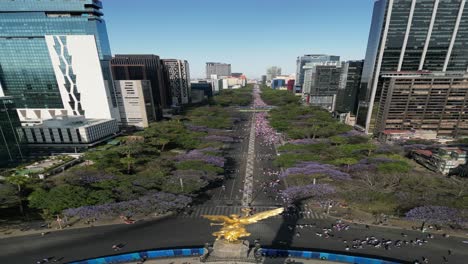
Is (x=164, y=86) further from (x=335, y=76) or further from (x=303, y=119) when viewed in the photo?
(x=335, y=76)

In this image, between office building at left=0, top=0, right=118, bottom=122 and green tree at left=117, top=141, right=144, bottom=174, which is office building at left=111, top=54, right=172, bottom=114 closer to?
office building at left=0, top=0, right=118, bottom=122

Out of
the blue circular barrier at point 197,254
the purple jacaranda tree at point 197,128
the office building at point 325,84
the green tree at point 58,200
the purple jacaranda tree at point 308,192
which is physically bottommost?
the blue circular barrier at point 197,254

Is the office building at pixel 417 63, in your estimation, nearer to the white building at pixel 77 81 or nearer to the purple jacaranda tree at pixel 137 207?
the purple jacaranda tree at pixel 137 207

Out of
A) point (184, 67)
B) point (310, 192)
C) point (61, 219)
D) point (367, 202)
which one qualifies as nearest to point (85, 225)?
point (61, 219)

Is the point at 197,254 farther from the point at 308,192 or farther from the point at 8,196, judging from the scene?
the point at 8,196

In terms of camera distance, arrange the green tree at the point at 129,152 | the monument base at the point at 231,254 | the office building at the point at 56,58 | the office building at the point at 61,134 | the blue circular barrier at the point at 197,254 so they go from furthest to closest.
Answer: the office building at the point at 56,58
the office building at the point at 61,134
the green tree at the point at 129,152
the blue circular barrier at the point at 197,254
the monument base at the point at 231,254

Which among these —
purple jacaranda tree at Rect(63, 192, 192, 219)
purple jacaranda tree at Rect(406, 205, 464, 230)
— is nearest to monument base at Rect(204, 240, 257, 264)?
purple jacaranda tree at Rect(63, 192, 192, 219)

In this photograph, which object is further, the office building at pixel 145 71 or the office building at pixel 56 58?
the office building at pixel 145 71

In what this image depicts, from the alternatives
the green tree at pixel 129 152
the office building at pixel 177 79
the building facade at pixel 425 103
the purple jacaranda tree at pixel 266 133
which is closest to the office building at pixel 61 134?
the green tree at pixel 129 152
